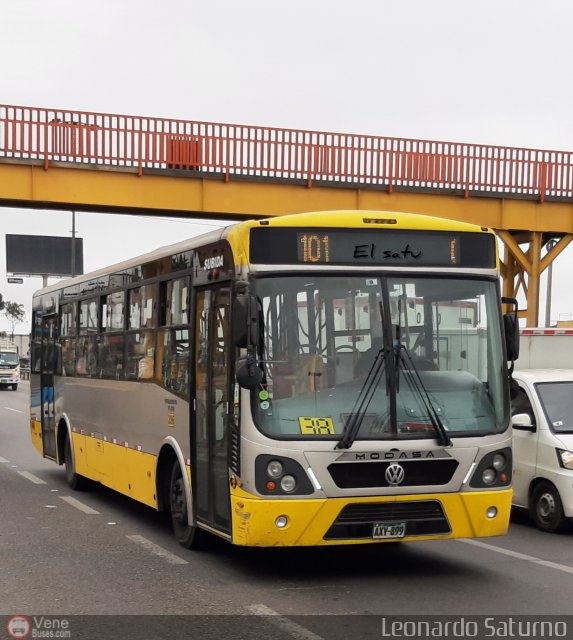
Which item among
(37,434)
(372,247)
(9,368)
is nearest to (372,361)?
(372,247)

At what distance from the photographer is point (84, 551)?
387 inches

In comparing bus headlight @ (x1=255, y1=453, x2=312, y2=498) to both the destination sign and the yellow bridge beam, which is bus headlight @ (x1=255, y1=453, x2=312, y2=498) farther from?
the yellow bridge beam

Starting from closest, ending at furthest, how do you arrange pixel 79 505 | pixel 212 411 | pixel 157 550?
pixel 212 411
pixel 157 550
pixel 79 505

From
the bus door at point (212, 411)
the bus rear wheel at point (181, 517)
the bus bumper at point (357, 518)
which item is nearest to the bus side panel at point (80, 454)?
the bus rear wheel at point (181, 517)

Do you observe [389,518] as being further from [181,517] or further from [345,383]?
[181,517]

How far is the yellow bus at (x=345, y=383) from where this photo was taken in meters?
8.23

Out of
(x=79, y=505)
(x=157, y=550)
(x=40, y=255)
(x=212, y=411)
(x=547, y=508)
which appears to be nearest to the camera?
(x=212, y=411)

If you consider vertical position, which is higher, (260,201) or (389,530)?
(260,201)

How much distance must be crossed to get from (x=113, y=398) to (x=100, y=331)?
1.13 m

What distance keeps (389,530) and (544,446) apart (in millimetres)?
3733

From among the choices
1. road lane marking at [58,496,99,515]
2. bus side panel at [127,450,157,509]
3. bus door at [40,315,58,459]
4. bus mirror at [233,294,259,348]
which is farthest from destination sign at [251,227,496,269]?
bus door at [40,315,58,459]

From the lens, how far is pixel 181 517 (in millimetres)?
9992

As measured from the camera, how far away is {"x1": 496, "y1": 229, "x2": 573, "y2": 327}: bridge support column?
74.4ft

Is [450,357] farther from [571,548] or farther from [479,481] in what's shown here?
[571,548]
